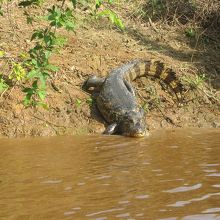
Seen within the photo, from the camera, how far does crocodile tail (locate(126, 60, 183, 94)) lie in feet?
33.3

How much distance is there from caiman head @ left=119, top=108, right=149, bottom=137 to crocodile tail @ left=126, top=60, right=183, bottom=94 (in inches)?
56.0

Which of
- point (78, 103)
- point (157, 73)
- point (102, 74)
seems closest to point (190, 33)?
point (157, 73)

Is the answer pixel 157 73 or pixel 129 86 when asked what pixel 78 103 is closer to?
pixel 129 86

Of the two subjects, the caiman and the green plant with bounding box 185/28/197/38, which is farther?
the green plant with bounding box 185/28/197/38

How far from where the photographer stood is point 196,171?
484 centimetres

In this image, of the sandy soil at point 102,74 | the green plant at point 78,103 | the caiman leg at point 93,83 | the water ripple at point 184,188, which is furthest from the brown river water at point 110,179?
the caiman leg at point 93,83

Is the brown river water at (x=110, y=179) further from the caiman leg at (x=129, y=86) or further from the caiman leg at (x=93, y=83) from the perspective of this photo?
the caiman leg at (x=93, y=83)

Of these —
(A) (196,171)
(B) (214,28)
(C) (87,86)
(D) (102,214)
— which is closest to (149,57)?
(C) (87,86)

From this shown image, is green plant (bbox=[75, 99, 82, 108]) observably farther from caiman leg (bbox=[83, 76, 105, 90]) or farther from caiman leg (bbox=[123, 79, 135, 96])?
caiman leg (bbox=[123, 79, 135, 96])

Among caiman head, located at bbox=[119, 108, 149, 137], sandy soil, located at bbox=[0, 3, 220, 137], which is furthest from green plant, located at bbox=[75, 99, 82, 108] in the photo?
caiman head, located at bbox=[119, 108, 149, 137]

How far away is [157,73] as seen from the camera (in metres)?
10.3

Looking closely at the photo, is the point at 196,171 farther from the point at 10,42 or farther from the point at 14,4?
the point at 14,4

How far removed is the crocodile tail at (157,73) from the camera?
33.3 feet

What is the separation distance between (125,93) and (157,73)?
1336mm
